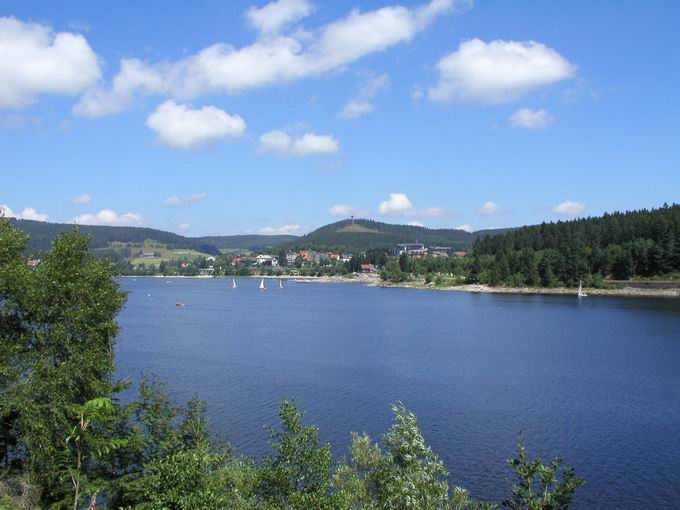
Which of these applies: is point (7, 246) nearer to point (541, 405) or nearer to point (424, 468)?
point (424, 468)

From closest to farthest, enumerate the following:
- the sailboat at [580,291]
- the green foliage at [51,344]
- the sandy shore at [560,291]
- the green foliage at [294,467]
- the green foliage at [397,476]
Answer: the green foliage at [397,476], the green foliage at [294,467], the green foliage at [51,344], the sandy shore at [560,291], the sailboat at [580,291]

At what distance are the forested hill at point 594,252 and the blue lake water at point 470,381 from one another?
112 feet

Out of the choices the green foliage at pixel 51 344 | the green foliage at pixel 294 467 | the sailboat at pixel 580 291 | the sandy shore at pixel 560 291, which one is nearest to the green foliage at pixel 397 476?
the green foliage at pixel 294 467

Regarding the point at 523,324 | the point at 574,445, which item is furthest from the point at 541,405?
the point at 523,324

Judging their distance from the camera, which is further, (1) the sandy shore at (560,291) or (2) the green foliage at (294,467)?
(1) the sandy shore at (560,291)

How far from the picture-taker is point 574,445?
2648 centimetres

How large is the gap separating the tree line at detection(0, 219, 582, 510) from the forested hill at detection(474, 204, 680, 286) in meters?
110

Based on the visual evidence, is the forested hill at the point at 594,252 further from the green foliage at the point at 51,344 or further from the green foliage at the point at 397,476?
the green foliage at the point at 51,344

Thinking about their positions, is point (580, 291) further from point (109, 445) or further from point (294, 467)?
point (109, 445)

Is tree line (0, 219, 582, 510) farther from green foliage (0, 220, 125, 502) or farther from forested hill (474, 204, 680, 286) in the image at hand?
forested hill (474, 204, 680, 286)

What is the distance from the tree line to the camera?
1237 centimetres

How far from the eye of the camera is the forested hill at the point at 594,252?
11125cm

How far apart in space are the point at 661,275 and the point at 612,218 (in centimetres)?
3045

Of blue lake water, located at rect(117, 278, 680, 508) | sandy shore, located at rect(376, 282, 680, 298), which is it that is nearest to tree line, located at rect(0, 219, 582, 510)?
blue lake water, located at rect(117, 278, 680, 508)
